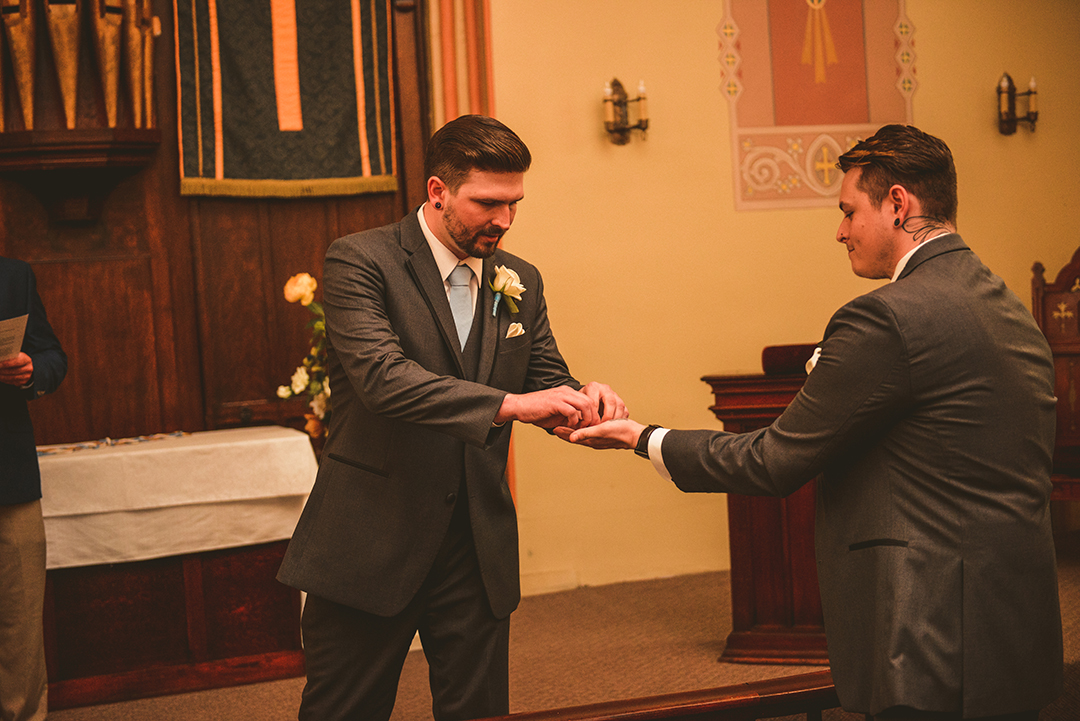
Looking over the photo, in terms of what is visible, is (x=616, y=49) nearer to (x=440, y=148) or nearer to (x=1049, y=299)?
(x=1049, y=299)

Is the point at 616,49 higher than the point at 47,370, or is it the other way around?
the point at 616,49

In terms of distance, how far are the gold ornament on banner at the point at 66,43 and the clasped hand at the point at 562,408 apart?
9.46ft

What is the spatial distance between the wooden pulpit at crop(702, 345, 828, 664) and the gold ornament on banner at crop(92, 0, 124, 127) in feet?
8.91

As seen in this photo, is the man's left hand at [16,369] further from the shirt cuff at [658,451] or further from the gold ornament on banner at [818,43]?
the gold ornament on banner at [818,43]

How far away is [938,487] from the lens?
1.51 metres

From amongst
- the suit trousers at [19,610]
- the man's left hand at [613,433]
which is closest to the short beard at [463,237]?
the man's left hand at [613,433]

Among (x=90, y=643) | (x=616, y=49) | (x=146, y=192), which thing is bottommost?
(x=90, y=643)

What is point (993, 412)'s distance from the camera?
4.95 ft

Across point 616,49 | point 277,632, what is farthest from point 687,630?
point 616,49

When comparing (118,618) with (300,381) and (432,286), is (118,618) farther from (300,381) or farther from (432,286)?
(432,286)

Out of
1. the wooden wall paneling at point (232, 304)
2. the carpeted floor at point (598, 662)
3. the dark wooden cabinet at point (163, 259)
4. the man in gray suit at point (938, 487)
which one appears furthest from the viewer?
the wooden wall paneling at point (232, 304)

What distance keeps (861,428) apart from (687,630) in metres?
2.65

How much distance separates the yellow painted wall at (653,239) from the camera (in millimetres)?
4676

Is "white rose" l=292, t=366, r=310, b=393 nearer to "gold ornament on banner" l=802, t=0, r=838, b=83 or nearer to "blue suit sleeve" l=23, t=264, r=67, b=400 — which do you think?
"blue suit sleeve" l=23, t=264, r=67, b=400
